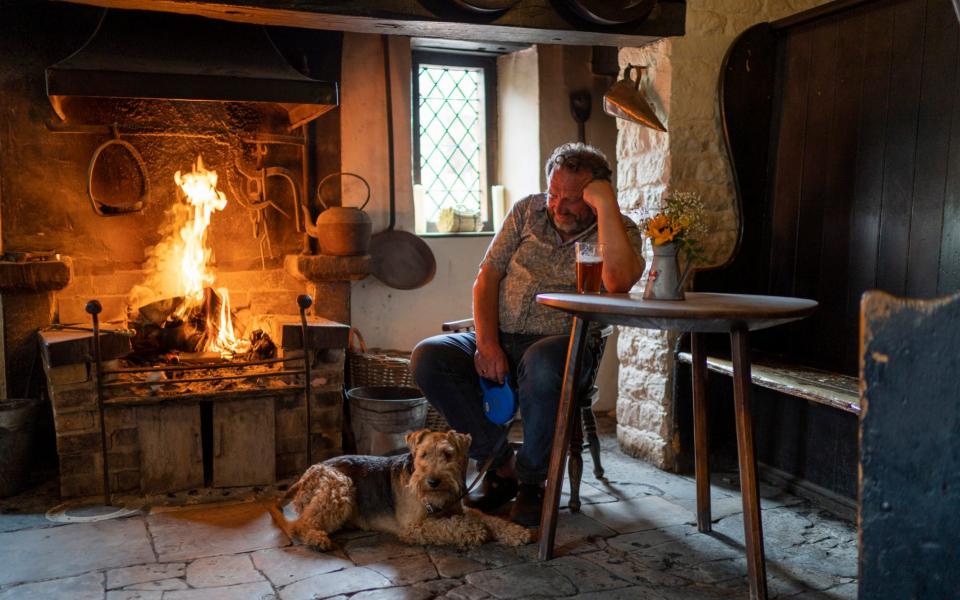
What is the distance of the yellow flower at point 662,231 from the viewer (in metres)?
2.70

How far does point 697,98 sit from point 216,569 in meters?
2.88

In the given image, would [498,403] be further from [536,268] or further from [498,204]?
[498,204]

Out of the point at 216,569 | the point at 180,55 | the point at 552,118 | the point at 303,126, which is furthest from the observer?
the point at 552,118

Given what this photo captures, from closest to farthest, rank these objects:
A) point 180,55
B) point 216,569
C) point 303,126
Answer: point 216,569 → point 180,55 → point 303,126

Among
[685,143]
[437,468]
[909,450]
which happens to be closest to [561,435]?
[437,468]

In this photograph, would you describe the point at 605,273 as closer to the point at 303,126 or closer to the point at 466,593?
the point at 466,593

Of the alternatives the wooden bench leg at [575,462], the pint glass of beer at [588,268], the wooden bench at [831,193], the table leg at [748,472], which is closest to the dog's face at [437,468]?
the wooden bench leg at [575,462]

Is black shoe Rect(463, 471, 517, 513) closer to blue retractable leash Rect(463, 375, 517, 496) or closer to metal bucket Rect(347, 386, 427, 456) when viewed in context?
blue retractable leash Rect(463, 375, 517, 496)

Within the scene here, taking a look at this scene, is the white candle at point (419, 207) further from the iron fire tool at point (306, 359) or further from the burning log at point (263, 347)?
the iron fire tool at point (306, 359)

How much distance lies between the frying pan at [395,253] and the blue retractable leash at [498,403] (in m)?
1.50

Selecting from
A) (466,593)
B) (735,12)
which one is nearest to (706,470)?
(466,593)

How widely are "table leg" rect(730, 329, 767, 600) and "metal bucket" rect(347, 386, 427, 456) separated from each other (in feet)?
5.86

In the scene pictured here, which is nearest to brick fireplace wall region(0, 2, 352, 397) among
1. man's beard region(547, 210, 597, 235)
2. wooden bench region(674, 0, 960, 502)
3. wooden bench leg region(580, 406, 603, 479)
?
man's beard region(547, 210, 597, 235)

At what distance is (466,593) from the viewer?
8.13 ft
